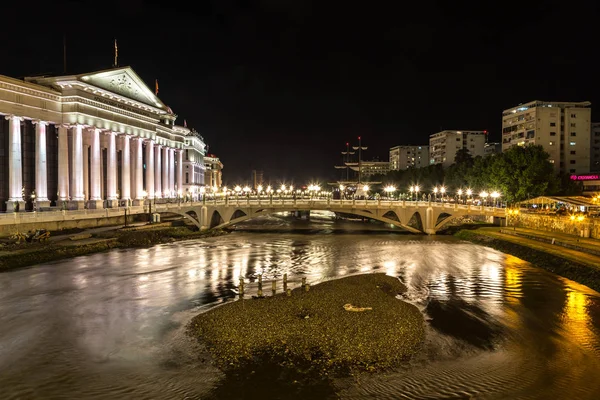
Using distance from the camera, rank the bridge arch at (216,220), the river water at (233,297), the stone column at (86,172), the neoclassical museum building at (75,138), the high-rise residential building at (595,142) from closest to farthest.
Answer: the river water at (233,297)
the neoclassical museum building at (75,138)
the stone column at (86,172)
the bridge arch at (216,220)
the high-rise residential building at (595,142)

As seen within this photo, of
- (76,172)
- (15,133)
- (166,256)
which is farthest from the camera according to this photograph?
(76,172)

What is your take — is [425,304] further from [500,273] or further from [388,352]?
[500,273]

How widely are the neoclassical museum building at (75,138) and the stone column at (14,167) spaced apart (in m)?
0.13

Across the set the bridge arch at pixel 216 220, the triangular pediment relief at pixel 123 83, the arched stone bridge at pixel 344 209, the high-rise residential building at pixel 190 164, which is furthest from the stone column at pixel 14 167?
the high-rise residential building at pixel 190 164

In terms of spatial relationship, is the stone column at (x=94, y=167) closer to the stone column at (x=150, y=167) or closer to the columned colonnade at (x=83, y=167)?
→ the columned colonnade at (x=83, y=167)

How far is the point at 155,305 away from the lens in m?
32.2

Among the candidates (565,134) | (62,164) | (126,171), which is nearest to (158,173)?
(126,171)

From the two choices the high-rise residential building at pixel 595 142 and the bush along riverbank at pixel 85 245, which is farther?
the high-rise residential building at pixel 595 142

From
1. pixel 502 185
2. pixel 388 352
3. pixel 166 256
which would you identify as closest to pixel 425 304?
pixel 388 352

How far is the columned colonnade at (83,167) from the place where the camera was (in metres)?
64.9

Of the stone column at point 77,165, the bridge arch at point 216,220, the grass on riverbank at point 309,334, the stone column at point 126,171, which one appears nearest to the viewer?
the grass on riverbank at point 309,334

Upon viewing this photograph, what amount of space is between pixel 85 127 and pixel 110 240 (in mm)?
29064

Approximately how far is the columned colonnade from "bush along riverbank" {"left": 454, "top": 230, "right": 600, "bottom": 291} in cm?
6713

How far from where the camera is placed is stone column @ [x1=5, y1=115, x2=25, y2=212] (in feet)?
210
